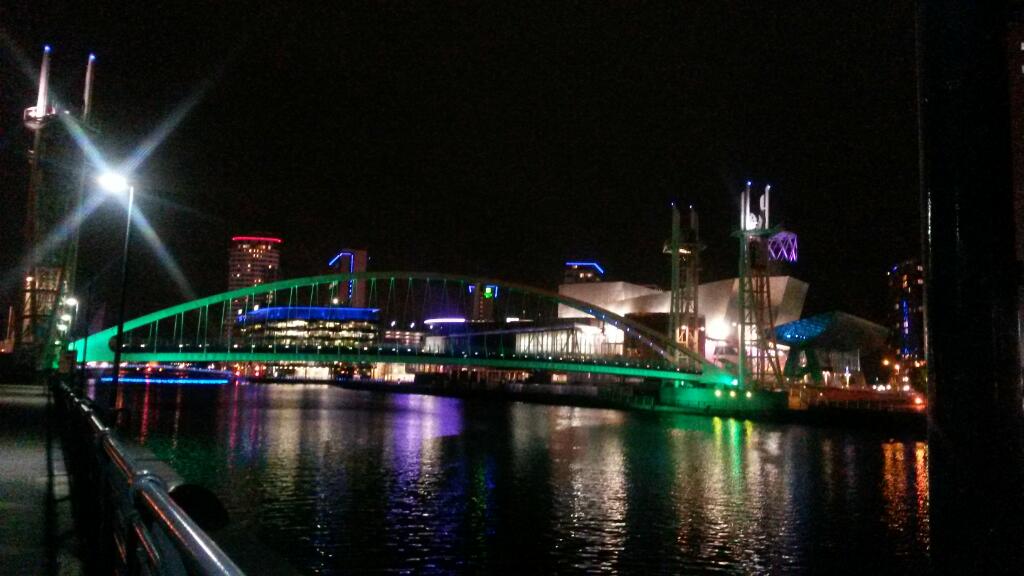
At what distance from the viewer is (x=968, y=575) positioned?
6.44 ft

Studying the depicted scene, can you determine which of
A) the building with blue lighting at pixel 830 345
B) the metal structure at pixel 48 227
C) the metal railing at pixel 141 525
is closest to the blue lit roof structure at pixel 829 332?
the building with blue lighting at pixel 830 345

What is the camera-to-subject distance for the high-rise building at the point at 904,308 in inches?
4625

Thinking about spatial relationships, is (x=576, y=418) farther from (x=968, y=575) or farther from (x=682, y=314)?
(x=968, y=575)

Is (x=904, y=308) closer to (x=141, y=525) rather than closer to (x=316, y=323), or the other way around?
(x=316, y=323)

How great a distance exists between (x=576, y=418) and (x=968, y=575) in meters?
59.5

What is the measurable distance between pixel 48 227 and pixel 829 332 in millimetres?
72888

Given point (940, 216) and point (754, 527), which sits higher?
point (940, 216)

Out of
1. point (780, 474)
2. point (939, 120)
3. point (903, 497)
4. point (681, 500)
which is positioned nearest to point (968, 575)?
point (939, 120)

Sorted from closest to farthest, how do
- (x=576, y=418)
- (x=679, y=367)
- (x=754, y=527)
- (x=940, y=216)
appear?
(x=940, y=216)
(x=754, y=527)
(x=576, y=418)
(x=679, y=367)

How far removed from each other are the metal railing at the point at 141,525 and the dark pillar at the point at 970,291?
1677 millimetres

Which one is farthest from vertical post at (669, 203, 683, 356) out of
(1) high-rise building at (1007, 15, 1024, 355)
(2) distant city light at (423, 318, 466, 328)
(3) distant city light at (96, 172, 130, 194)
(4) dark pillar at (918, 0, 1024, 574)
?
(4) dark pillar at (918, 0, 1024, 574)

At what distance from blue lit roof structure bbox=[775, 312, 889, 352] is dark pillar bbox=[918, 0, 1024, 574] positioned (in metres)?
90.1

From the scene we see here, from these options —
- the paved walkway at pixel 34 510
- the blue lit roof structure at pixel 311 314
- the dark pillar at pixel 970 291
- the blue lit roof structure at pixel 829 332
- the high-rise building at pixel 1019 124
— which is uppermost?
the blue lit roof structure at pixel 311 314

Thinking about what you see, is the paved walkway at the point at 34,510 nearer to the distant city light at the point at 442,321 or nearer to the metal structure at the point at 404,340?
the metal structure at the point at 404,340
